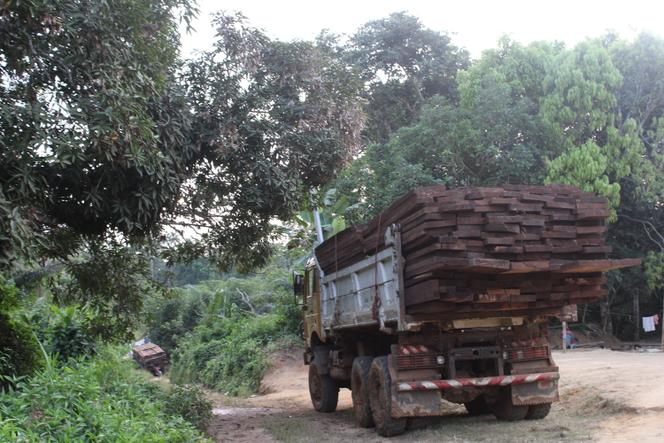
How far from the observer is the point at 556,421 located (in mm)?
9008

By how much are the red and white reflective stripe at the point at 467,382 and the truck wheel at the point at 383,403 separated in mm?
343

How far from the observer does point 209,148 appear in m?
9.90

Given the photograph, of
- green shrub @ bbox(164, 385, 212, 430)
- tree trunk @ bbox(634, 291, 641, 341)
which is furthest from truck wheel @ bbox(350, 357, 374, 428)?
tree trunk @ bbox(634, 291, 641, 341)

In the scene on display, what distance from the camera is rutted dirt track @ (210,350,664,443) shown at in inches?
315

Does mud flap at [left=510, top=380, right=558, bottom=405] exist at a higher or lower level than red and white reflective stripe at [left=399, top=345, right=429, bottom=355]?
lower

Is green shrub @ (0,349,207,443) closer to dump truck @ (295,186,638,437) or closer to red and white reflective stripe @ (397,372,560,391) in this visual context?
red and white reflective stripe @ (397,372,560,391)

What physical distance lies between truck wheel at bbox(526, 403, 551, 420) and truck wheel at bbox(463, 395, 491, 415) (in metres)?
0.81

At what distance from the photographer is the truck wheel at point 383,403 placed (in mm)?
8607

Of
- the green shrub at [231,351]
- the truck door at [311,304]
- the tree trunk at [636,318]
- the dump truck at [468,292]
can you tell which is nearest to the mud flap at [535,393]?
the dump truck at [468,292]

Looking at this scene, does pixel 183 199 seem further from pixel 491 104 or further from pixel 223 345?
pixel 223 345

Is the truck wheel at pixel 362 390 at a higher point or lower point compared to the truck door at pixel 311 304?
lower

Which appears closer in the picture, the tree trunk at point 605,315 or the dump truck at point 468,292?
the dump truck at point 468,292

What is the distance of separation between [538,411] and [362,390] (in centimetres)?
231

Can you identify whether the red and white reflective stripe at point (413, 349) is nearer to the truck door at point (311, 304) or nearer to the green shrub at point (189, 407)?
the green shrub at point (189, 407)
